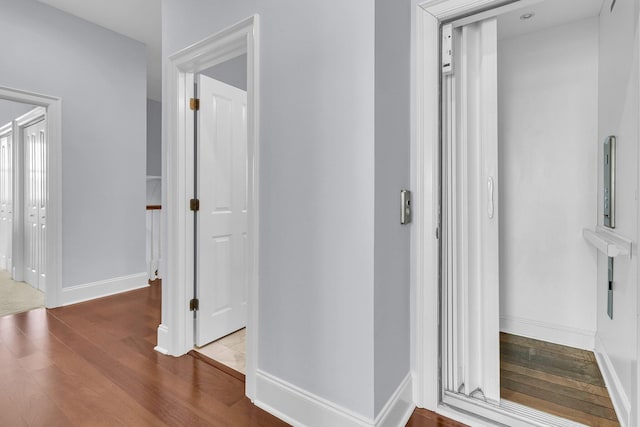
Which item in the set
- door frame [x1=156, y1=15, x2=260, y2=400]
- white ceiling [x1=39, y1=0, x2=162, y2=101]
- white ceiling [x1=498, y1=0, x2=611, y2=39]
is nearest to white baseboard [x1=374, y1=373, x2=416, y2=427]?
door frame [x1=156, y1=15, x2=260, y2=400]

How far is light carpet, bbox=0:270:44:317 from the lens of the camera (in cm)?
332

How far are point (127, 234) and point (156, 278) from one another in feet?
2.66

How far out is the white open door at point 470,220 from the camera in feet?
5.59

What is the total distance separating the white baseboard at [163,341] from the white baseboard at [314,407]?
2.92 feet

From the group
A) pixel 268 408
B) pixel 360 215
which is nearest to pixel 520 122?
pixel 360 215

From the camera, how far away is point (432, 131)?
1.66 meters

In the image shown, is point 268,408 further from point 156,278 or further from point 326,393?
point 156,278

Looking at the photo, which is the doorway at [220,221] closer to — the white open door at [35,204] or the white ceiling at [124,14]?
the white ceiling at [124,14]

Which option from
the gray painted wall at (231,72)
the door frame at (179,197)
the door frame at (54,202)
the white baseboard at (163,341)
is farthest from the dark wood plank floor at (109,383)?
the gray painted wall at (231,72)

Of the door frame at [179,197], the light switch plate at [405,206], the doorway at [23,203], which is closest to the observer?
the light switch plate at [405,206]

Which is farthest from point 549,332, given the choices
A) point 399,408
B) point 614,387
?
point 399,408

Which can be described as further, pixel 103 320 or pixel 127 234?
pixel 127 234

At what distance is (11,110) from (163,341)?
4317 mm

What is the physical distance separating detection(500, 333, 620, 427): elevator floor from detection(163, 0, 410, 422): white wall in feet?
2.63
